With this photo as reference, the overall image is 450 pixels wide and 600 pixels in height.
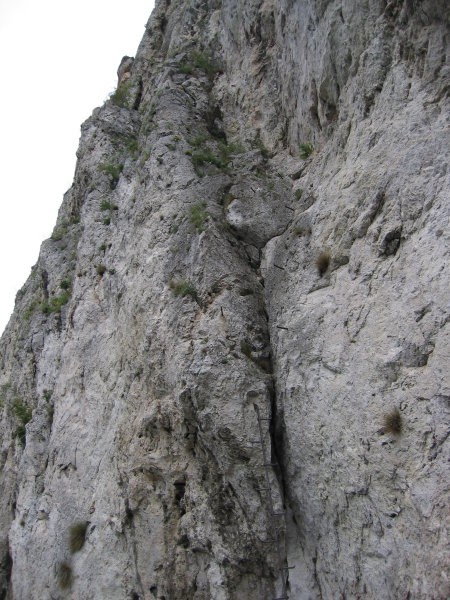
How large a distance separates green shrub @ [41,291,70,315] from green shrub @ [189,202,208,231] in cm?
752

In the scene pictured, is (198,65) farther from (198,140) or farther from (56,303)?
(56,303)

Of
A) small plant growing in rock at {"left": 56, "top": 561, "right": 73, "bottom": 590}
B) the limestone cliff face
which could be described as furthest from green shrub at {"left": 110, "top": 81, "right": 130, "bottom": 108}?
small plant growing in rock at {"left": 56, "top": 561, "right": 73, "bottom": 590}

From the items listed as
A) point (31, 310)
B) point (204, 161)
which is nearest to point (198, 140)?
point (204, 161)

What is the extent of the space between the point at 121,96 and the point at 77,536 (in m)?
18.3

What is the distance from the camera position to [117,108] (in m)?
21.8

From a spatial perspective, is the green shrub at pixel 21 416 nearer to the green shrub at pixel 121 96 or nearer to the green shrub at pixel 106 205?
the green shrub at pixel 106 205

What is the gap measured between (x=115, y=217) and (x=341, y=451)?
11.7 m

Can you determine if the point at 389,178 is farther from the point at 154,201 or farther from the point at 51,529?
the point at 51,529

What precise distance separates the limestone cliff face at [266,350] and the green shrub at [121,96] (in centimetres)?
604

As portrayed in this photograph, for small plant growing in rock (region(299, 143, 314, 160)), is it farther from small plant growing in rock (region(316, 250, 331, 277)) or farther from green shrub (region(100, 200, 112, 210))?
green shrub (region(100, 200, 112, 210))

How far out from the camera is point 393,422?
7.24 meters

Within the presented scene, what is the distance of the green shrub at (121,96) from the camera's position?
22188mm

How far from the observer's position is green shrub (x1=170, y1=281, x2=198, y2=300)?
11414mm

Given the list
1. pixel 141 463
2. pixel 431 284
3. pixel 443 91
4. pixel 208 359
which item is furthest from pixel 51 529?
pixel 443 91
